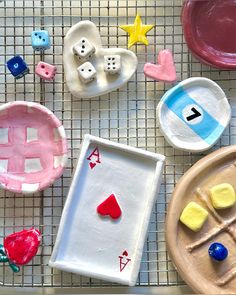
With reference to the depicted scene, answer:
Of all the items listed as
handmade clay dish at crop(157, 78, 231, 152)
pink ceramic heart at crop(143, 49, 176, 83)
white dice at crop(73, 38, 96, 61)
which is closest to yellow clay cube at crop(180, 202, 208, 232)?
handmade clay dish at crop(157, 78, 231, 152)

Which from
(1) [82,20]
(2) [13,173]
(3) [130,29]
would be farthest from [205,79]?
(2) [13,173]

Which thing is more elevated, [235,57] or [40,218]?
[235,57]

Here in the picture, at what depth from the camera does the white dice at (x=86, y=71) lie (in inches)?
46.4

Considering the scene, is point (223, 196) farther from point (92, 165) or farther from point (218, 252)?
point (92, 165)

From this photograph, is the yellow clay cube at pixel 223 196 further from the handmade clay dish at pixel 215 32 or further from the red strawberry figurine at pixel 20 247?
the red strawberry figurine at pixel 20 247

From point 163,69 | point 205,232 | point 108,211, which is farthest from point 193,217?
point 163,69

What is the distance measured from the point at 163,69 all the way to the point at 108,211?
1.01 ft

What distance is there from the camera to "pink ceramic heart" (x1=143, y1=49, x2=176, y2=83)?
1.21 m

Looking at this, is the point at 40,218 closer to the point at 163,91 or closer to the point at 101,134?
the point at 101,134

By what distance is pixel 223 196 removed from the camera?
1182 millimetres

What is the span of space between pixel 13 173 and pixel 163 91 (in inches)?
13.9

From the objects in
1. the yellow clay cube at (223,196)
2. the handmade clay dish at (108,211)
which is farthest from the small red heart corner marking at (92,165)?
the yellow clay cube at (223,196)

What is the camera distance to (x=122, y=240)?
119 centimetres

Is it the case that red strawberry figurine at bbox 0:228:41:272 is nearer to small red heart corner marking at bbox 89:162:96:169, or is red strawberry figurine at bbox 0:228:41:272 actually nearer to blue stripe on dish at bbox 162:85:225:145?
small red heart corner marking at bbox 89:162:96:169
